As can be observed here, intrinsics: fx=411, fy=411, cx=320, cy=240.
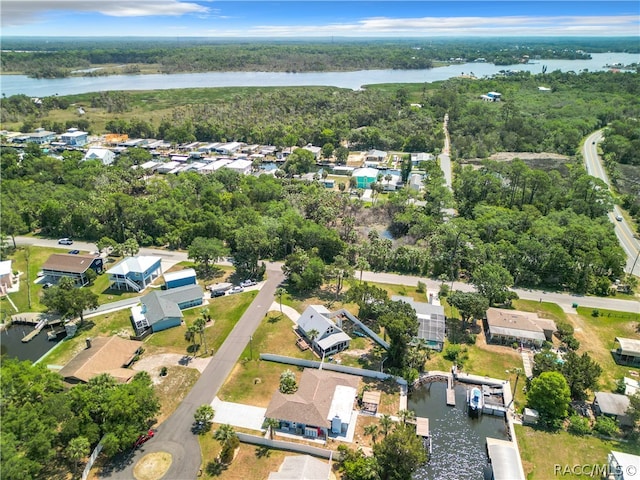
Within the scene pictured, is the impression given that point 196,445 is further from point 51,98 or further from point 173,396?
point 51,98

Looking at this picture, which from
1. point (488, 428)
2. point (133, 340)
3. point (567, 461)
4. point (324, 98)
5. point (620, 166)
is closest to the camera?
point (567, 461)

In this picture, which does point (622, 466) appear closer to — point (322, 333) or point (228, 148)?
point (322, 333)

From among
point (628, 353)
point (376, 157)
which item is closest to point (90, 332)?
point (628, 353)

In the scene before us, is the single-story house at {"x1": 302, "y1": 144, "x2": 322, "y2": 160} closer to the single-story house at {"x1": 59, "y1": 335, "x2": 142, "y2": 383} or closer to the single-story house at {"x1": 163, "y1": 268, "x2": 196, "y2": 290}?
the single-story house at {"x1": 163, "y1": 268, "x2": 196, "y2": 290}

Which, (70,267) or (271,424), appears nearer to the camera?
(271,424)

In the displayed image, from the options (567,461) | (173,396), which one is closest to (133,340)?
(173,396)

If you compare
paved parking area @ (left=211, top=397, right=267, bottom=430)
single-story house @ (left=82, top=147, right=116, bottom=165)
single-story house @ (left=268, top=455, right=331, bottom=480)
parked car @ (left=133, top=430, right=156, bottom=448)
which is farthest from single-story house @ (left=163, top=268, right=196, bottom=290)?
single-story house @ (left=82, top=147, right=116, bottom=165)

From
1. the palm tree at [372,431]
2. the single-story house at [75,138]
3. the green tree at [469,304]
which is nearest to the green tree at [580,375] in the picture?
the green tree at [469,304]
